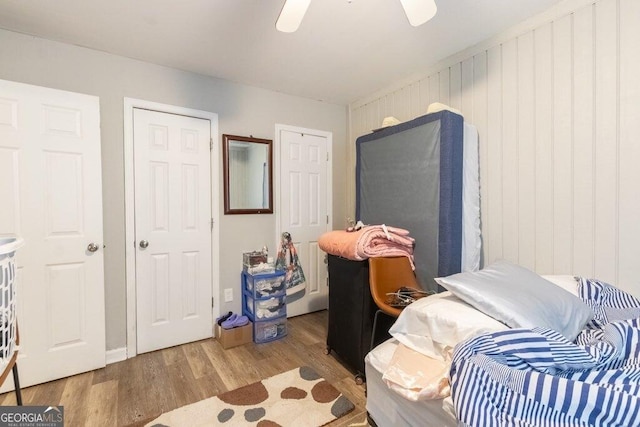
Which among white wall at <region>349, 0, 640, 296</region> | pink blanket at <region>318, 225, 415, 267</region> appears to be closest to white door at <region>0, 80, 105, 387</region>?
pink blanket at <region>318, 225, 415, 267</region>

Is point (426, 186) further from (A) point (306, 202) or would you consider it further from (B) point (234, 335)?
(B) point (234, 335)

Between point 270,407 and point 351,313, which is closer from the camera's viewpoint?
point 270,407

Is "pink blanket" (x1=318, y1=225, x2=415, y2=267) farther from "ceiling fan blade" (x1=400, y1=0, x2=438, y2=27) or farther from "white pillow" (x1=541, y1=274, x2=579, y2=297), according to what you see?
"ceiling fan blade" (x1=400, y1=0, x2=438, y2=27)

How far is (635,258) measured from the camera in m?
1.42

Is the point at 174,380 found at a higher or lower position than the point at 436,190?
lower

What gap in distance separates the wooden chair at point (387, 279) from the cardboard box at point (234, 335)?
1177 mm

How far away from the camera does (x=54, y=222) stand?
1.93m

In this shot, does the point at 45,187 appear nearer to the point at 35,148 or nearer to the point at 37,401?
the point at 35,148

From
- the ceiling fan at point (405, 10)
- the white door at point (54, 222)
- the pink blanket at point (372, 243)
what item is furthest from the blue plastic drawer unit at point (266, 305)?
the ceiling fan at point (405, 10)

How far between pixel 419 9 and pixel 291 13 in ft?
1.81

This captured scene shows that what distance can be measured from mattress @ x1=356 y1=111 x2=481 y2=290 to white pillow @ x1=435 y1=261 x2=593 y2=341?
0.55 m

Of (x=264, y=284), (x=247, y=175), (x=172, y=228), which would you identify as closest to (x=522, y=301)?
(x=264, y=284)

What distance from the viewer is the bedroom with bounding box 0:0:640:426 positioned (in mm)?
1462

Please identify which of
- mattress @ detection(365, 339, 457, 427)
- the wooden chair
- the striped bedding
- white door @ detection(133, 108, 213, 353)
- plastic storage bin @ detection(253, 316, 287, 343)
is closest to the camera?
the striped bedding
